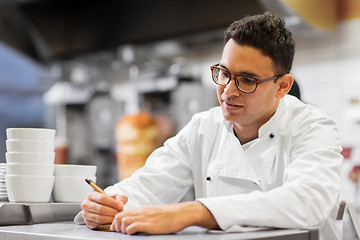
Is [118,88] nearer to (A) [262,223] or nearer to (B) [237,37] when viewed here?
(B) [237,37]

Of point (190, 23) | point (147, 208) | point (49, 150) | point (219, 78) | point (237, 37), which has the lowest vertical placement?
point (147, 208)

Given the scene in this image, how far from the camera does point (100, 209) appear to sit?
1.24m

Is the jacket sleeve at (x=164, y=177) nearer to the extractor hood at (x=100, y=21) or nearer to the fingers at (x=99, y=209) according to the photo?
the fingers at (x=99, y=209)

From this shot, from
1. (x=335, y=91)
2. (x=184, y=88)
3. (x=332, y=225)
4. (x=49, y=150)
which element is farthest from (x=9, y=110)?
(x=332, y=225)

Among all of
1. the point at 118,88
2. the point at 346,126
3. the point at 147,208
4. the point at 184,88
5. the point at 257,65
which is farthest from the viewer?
the point at 118,88

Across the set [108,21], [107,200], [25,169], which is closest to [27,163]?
[25,169]

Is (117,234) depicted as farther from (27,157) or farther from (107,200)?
(27,157)

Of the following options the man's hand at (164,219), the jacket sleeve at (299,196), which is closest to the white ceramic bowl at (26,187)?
the man's hand at (164,219)

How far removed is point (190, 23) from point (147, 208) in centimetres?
293

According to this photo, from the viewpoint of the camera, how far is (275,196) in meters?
1.17

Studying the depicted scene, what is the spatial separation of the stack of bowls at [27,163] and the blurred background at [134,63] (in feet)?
6.73

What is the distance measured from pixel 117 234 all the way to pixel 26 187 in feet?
1.37

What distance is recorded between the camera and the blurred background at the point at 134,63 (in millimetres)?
3385

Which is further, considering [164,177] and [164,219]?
[164,177]
